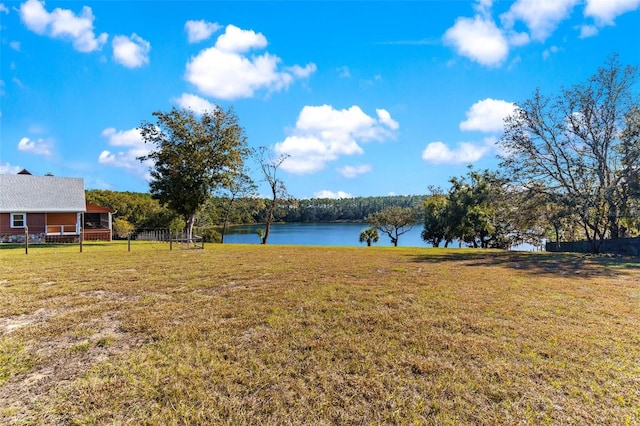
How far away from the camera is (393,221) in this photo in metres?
41.7

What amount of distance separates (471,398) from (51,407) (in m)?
3.15

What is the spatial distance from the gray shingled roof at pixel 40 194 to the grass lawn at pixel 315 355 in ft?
65.7

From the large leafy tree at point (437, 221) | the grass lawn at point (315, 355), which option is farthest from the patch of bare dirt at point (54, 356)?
the large leafy tree at point (437, 221)

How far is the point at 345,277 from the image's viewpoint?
7.64 m

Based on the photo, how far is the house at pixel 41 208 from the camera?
21188 millimetres

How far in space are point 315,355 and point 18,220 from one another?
26.7m

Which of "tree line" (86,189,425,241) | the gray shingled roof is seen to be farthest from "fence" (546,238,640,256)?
the gray shingled roof

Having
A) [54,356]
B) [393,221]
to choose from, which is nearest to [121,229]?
[393,221]

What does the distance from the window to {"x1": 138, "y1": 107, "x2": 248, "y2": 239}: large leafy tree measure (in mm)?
8785

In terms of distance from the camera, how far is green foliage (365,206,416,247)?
41.6 metres

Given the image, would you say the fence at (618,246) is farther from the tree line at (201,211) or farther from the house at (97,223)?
the house at (97,223)

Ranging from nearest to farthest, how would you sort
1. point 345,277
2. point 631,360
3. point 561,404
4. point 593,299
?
point 561,404, point 631,360, point 593,299, point 345,277

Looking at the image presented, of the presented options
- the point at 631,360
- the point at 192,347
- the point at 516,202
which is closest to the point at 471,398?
the point at 631,360

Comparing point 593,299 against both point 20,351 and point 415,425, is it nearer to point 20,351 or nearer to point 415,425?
point 415,425
